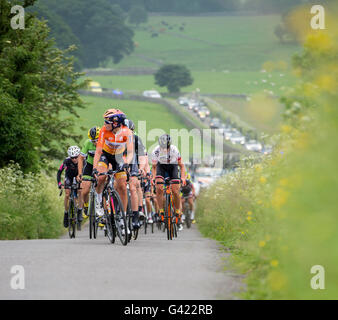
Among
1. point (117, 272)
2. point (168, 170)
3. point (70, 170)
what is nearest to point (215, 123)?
point (70, 170)

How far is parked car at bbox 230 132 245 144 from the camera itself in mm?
91600

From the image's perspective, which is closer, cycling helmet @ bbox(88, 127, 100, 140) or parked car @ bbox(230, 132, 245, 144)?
cycling helmet @ bbox(88, 127, 100, 140)

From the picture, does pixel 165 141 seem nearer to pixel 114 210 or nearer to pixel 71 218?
pixel 114 210

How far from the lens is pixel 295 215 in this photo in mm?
6070

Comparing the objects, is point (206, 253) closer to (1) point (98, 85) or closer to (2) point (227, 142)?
(2) point (227, 142)

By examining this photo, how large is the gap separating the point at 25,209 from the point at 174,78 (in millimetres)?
132522

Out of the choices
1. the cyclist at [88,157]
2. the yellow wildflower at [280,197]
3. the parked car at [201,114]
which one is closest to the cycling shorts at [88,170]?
the cyclist at [88,157]

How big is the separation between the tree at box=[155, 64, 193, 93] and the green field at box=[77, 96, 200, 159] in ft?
101

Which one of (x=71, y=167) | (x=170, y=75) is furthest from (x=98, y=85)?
(x=71, y=167)

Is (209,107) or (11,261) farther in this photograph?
(209,107)

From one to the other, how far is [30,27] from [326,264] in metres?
21.8

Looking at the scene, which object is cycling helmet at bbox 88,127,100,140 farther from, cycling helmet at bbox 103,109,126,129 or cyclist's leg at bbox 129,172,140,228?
cycling helmet at bbox 103,109,126,129

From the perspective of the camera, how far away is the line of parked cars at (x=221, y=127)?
294 ft

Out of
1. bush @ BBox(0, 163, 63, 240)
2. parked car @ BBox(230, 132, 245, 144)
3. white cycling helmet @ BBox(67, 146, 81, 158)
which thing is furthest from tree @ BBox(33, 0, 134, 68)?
white cycling helmet @ BBox(67, 146, 81, 158)
